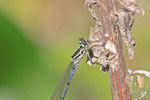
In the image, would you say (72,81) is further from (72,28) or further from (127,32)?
(127,32)

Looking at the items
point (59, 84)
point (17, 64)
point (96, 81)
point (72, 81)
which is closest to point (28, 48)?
point (17, 64)

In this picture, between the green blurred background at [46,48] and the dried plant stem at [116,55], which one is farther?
the green blurred background at [46,48]

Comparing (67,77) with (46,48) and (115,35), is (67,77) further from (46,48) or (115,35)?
(115,35)

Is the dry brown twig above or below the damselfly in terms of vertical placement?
below

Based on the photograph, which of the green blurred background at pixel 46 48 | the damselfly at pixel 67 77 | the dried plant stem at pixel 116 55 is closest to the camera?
the dried plant stem at pixel 116 55

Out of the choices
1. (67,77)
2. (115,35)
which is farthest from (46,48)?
(115,35)

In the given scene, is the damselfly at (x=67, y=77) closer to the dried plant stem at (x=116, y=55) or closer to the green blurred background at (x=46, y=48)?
the green blurred background at (x=46, y=48)

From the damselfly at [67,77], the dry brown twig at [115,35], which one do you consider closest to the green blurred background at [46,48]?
the damselfly at [67,77]

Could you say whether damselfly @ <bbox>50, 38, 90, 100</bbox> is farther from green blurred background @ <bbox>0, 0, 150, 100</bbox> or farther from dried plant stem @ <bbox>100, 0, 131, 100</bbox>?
dried plant stem @ <bbox>100, 0, 131, 100</bbox>

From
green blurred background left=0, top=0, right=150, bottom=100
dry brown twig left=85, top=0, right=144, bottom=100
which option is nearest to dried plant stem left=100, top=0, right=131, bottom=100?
dry brown twig left=85, top=0, right=144, bottom=100
